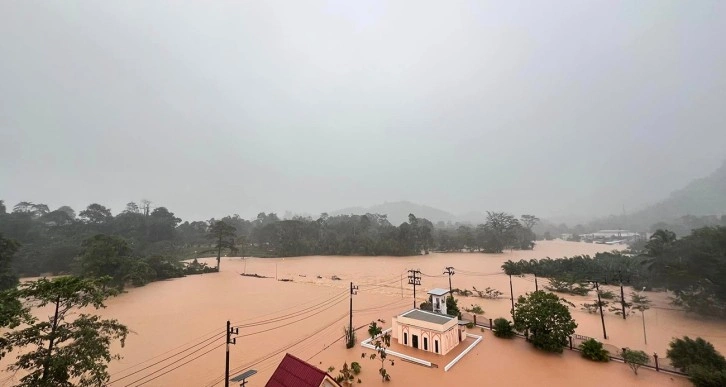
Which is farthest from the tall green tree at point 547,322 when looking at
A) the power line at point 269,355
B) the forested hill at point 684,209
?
the forested hill at point 684,209

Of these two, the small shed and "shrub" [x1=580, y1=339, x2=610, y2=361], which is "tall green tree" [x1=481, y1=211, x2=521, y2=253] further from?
"shrub" [x1=580, y1=339, x2=610, y2=361]

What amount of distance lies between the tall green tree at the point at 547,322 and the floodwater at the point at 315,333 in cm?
66

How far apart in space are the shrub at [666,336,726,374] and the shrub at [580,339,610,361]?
2515mm

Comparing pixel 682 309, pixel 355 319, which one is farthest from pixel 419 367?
pixel 682 309

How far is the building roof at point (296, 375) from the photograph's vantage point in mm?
10438

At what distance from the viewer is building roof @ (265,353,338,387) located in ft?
34.2

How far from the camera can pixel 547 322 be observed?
17.4 meters

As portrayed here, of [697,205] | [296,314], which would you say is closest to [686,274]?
[296,314]

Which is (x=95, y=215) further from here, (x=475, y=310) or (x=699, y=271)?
(x=699, y=271)

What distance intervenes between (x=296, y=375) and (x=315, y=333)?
477 inches

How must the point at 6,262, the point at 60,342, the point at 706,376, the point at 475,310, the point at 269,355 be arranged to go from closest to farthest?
1. the point at 60,342
2. the point at 706,376
3. the point at 269,355
4. the point at 475,310
5. the point at 6,262

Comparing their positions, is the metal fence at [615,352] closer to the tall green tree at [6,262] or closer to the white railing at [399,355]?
the white railing at [399,355]

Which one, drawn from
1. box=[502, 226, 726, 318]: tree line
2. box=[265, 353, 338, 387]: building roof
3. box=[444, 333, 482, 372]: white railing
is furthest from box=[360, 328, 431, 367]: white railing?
box=[502, 226, 726, 318]: tree line

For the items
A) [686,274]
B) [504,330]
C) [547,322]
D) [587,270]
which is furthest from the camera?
[587,270]
